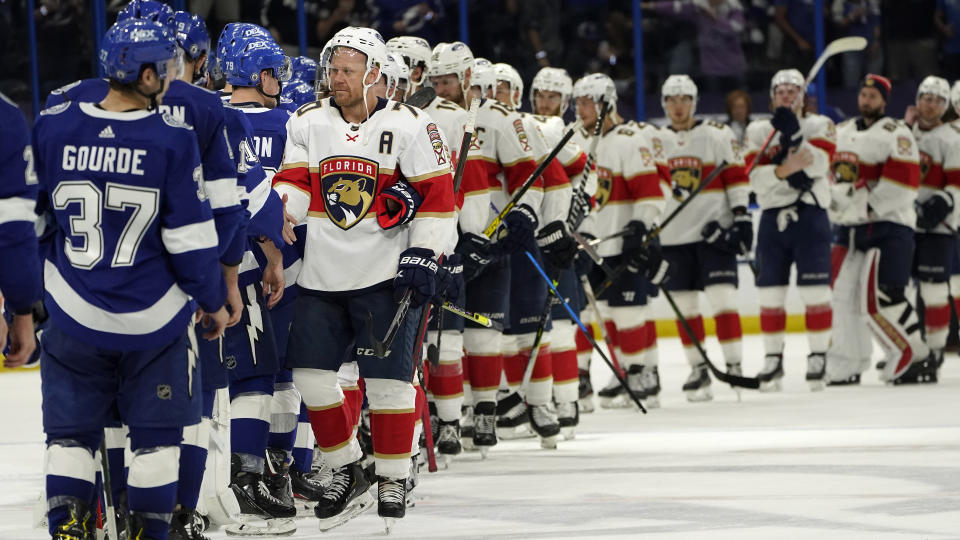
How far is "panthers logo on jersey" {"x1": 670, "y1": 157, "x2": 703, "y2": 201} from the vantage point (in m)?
8.71

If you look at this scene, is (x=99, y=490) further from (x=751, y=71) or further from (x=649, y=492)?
(x=751, y=71)

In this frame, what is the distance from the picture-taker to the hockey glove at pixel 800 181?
8.78m

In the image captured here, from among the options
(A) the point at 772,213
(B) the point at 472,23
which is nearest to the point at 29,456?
(A) the point at 772,213

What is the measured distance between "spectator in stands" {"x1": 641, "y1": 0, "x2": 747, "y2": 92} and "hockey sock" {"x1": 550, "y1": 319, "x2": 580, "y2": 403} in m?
5.92

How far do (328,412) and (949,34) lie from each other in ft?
31.2

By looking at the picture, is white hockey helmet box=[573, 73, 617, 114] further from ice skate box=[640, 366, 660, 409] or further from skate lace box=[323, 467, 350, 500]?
skate lace box=[323, 467, 350, 500]

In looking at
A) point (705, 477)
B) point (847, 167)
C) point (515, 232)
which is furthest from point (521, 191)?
point (847, 167)

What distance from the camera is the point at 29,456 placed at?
22.2 ft

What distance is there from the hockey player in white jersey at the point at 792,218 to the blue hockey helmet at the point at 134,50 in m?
5.62

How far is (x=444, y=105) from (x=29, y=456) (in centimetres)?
223

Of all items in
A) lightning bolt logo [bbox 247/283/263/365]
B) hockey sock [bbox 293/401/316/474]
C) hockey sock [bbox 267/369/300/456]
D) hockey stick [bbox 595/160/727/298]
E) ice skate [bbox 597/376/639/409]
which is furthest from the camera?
ice skate [bbox 597/376/639/409]

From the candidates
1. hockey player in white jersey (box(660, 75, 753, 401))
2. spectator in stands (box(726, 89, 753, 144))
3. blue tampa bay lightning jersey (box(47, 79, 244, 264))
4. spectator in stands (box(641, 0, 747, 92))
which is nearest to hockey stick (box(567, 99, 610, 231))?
hockey player in white jersey (box(660, 75, 753, 401))

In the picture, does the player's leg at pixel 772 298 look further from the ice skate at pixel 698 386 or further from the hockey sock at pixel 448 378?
the hockey sock at pixel 448 378

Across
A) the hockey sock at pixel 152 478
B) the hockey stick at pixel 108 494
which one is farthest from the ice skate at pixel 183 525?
the hockey sock at pixel 152 478
